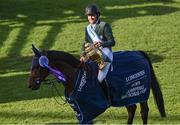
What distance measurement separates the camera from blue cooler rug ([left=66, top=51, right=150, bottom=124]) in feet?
23.5

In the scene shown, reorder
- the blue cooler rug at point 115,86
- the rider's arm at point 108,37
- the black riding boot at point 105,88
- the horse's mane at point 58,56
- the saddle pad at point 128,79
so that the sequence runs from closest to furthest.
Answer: the horse's mane at point 58,56, the blue cooler rug at point 115,86, the rider's arm at point 108,37, the black riding boot at point 105,88, the saddle pad at point 128,79

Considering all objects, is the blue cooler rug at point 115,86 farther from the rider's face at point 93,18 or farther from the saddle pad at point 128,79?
the rider's face at point 93,18

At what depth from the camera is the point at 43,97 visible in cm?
1030

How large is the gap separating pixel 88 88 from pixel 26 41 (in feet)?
25.7

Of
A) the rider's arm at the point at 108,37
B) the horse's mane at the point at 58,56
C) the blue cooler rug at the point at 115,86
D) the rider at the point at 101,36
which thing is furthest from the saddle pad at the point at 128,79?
the horse's mane at the point at 58,56

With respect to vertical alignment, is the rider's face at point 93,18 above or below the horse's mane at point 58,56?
above

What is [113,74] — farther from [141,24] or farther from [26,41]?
[141,24]

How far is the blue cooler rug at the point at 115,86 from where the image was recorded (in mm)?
7152

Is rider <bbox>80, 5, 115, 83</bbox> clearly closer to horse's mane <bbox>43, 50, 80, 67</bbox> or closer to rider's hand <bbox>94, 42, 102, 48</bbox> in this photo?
rider's hand <bbox>94, 42, 102, 48</bbox>

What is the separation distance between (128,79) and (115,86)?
0.90 ft

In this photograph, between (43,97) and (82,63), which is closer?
(82,63)

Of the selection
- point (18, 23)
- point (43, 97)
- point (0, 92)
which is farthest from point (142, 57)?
point (18, 23)

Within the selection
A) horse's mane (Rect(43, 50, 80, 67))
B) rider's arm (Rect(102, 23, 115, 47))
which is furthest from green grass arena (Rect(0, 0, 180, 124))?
horse's mane (Rect(43, 50, 80, 67))

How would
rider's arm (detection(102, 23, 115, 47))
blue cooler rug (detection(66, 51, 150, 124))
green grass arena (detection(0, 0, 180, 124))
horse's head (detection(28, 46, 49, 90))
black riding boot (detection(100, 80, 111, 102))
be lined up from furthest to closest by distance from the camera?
green grass arena (detection(0, 0, 180, 124)) < black riding boot (detection(100, 80, 111, 102)) < rider's arm (detection(102, 23, 115, 47)) < blue cooler rug (detection(66, 51, 150, 124)) < horse's head (detection(28, 46, 49, 90))
